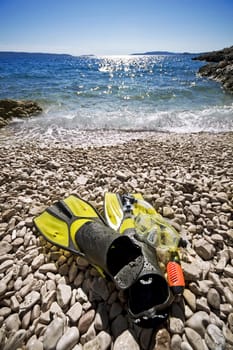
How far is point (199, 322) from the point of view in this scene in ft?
4.45

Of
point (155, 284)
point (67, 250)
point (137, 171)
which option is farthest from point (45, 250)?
point (137, 171)

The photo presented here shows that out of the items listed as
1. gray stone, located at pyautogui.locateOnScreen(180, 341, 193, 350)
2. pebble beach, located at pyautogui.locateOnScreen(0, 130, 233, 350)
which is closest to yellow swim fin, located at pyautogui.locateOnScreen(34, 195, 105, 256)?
pebble beach, located at pyautogui.locateOnScreen(0, 130, 233, 350)

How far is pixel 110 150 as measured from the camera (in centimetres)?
463

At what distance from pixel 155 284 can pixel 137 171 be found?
2.25 meters

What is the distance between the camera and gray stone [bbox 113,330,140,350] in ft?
4.16

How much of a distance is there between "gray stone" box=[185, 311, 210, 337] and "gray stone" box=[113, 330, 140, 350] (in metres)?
0.38

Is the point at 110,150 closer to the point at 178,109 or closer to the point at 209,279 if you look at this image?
the point at 209,279

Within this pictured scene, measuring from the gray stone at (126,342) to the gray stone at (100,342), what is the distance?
5 cm

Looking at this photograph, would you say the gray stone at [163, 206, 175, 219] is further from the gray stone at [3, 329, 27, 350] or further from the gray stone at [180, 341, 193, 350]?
the gray stone at [3, 329, 27, 350]

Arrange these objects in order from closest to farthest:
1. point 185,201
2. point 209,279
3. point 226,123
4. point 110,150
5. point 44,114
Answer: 1. point 209,279
2. point 185,201
3. point 110,150
4. point 226,123
5. point 44,114

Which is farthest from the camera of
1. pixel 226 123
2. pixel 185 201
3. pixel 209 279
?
pixel 226 123

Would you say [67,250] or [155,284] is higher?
[155,284]

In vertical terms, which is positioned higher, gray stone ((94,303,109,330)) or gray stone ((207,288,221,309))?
gray stone ((207,288,221,309))

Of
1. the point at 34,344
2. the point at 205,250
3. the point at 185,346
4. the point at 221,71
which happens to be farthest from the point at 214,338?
the point at 221,71
